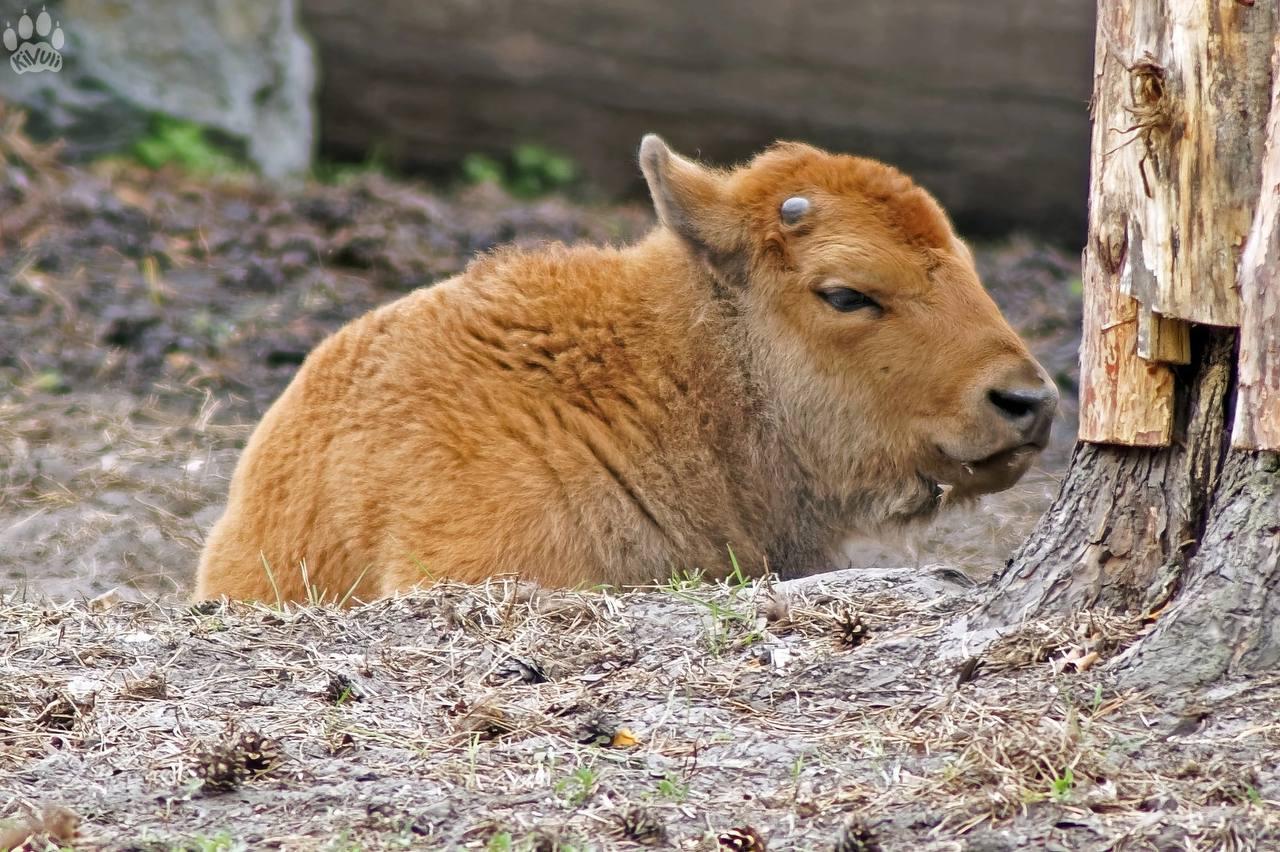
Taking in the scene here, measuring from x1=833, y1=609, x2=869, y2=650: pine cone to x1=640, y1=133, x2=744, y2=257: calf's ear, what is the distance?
1719mm

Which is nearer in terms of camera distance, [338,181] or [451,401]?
[451,401]

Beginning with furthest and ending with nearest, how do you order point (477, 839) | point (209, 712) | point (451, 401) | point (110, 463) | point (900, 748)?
point (110, 463)
point (451, 401)
point (209, 712)
point (900, 748)
point (477, 839)

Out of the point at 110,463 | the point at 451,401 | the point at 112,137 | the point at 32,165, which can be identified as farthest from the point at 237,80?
the point at 451,401

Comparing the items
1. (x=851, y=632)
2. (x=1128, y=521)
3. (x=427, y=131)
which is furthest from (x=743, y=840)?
(x=427, y=131)

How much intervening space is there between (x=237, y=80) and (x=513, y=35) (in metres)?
2.34

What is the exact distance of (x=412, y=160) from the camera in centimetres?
1277

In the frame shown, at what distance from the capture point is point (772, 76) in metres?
11.9

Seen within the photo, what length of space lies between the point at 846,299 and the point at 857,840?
2.56 meters

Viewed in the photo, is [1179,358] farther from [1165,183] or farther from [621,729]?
[621,729]

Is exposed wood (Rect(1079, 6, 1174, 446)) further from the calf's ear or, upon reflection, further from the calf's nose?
the calf's ear

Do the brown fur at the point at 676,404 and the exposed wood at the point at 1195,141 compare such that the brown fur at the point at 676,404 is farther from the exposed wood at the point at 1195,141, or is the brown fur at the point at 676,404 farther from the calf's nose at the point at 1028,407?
the exposed wood at the point at 1195,141

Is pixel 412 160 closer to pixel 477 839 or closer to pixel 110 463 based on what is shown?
pixel 110 463

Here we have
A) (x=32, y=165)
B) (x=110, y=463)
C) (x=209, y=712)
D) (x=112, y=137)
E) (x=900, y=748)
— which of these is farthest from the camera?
(x=112, y=137)

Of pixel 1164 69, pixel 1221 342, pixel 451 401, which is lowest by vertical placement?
pixel 451 401
